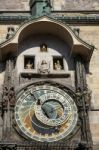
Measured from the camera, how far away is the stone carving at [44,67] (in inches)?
359

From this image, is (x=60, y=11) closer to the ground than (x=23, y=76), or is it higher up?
higher up

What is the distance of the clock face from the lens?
8.38m

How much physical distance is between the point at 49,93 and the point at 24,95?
0.44 m

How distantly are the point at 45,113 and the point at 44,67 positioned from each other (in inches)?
39.9

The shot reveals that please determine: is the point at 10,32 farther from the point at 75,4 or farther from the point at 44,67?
the point at 75,4

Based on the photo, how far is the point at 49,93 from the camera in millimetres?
8852

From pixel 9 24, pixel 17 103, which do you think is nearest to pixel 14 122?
pixel 17 103

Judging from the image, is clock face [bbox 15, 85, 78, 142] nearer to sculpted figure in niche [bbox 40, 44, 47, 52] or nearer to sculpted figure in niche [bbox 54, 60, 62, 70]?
sculpted figure in niche [bbox 54, 60, 62, 70]

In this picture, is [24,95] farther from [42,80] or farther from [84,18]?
[84,18]

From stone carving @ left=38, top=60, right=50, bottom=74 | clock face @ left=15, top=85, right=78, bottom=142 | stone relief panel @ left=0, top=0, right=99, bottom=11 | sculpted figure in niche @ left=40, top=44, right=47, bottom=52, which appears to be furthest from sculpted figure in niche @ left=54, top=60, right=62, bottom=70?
stone relief panel @ left=0, top=0, right=99, bottom=11

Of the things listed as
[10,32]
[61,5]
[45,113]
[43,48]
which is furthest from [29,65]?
[61,5]

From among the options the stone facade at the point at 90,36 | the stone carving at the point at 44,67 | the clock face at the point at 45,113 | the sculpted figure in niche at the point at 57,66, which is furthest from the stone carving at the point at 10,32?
the clock face at the point at 45,113

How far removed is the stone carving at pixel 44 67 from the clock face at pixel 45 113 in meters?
0.32

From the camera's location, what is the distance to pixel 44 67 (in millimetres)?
9195
